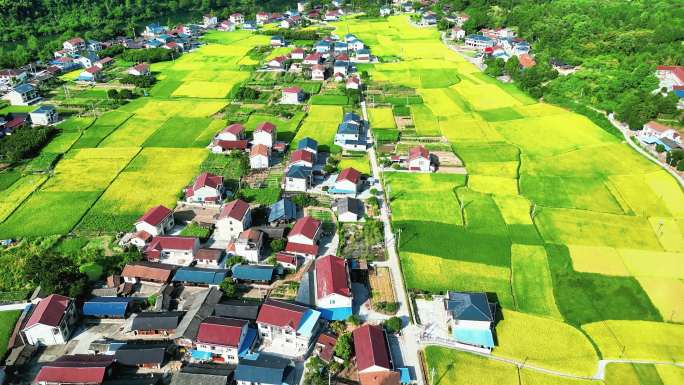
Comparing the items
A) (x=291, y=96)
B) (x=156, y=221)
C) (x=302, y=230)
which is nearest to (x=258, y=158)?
(x=156, y=221)

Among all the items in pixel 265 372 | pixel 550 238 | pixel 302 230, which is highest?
pixel 302 230

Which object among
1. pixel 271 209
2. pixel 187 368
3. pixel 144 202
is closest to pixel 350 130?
pixel 271 209

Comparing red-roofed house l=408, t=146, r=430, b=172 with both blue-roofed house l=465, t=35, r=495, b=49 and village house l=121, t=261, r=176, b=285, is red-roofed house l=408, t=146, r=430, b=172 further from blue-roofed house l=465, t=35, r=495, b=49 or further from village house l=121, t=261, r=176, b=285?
blue-roofed house l=465, t=35, r=495, b=49

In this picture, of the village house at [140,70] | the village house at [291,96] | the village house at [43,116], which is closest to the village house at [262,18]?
the village house at [140,70]

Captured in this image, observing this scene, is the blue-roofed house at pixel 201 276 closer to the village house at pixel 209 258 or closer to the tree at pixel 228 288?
the tree at pixel 228 288

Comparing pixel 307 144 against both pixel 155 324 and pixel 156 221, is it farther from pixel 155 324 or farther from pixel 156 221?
pixel 155 324

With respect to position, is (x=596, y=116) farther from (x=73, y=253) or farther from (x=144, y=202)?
(x=73, y=253)
